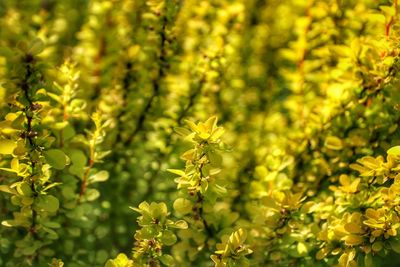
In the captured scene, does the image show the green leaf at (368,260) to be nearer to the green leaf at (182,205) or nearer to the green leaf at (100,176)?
the green leaf at (182,205)

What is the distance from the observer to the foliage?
1638 mm

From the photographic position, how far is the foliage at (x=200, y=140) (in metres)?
1.64

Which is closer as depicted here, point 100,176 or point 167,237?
point 167,237

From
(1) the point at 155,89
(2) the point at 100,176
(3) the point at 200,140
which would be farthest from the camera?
(1) the point at 155,89

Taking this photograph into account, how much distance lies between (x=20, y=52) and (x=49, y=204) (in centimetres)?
47

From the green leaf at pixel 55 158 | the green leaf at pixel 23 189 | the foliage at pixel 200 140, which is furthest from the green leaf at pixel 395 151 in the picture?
the green leaf at pixel 23 189

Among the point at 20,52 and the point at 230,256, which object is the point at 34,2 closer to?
the point at 20,52

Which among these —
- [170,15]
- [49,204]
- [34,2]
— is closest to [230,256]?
[49,204]

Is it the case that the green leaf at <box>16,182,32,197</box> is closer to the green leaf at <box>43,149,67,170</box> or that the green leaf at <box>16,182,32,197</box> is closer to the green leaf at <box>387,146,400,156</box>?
the green leaf at <box>43,149,67,170</box>

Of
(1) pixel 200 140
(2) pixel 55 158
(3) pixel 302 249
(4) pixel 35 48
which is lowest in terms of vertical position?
(3) pixel 302 249

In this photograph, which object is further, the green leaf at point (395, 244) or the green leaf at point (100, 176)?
the green leaf at point (100, 176)

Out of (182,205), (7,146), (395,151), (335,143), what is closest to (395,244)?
(395,151)

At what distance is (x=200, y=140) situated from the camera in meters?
1.55

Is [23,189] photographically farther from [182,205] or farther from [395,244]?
[395,244]
